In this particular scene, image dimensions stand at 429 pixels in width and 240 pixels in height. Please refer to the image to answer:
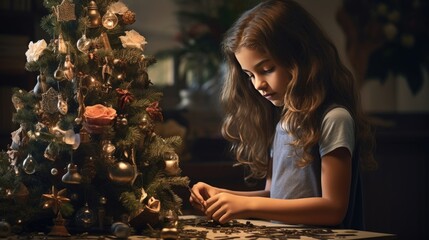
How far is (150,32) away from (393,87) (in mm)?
1637

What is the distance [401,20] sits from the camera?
5609 mm

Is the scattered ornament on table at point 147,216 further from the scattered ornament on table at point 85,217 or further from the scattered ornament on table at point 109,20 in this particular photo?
the scattered ornament on table at point 109,20

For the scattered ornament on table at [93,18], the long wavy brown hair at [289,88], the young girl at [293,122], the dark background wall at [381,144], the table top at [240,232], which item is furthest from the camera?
the dark background wall at [381,144]

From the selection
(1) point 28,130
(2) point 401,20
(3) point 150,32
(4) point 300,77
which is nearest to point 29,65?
(1) point 28,130

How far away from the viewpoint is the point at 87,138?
83.4 inches

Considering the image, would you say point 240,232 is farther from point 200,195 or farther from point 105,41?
point 105,41

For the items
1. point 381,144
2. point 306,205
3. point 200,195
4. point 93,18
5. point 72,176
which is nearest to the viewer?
point 72,176

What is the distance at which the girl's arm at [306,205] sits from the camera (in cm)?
228

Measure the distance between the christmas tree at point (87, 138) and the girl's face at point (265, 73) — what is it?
33 cm

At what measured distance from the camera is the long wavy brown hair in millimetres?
2436

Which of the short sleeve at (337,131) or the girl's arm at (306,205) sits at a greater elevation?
the short sleeve at (337,131)

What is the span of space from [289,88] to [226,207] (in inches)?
15.8

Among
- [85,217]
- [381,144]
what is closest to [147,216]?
[85,217]

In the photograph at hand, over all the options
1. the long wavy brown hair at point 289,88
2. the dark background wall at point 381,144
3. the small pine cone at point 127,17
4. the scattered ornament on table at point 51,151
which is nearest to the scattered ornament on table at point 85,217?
the scattered ornament on table at point 51,151
